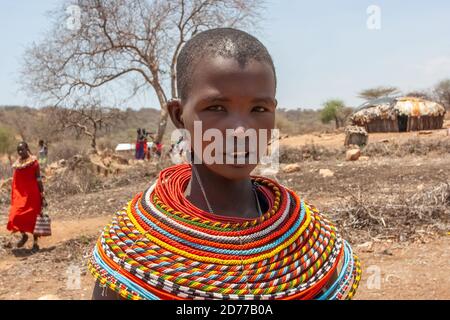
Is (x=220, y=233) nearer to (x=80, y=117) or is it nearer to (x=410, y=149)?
(x=410, y=149)

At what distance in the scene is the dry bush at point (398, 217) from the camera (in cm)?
468

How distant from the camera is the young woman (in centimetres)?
112

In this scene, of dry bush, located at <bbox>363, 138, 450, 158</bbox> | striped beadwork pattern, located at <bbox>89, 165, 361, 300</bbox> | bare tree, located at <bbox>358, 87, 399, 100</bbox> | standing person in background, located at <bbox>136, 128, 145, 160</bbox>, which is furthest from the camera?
bare tree, located at <bbox>358, 87, 399, 100</bbox>

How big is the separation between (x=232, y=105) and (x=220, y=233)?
1.00 ft

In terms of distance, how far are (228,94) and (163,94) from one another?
1429 cm

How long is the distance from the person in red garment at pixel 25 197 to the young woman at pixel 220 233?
507 centimetres

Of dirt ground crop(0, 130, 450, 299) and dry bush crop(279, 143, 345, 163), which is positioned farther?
dry bush crop(279, 143, 345, 163)

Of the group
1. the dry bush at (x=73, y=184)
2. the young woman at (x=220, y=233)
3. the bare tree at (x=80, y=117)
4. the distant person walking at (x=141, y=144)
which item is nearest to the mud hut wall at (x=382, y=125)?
the distant person walking at (x=141, y=144)

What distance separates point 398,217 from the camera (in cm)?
490

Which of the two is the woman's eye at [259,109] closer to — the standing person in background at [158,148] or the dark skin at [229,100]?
the dark skin at [229,100]

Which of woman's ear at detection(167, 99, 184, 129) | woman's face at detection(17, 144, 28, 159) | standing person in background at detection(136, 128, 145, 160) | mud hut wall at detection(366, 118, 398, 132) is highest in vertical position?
mud hut wall at detection(366, 118, 398, 132)


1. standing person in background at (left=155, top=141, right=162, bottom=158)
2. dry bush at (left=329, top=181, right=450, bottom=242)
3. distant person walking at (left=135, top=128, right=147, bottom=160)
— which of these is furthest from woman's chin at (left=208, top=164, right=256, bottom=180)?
distant person walking at (left=135, top=128, right=147, bottom=160)

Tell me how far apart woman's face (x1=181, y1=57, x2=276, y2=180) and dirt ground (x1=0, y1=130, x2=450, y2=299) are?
8.93ft

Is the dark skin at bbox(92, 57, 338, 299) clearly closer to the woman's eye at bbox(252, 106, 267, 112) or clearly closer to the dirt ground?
the woman's eye at bbox(252, 106, 267, 112)
